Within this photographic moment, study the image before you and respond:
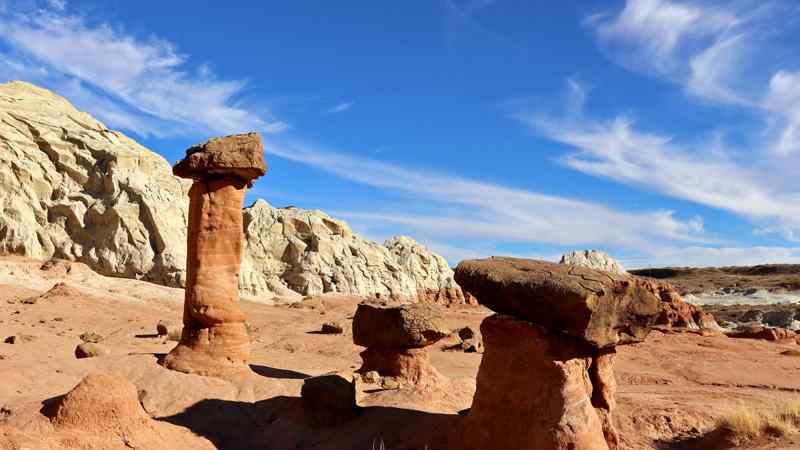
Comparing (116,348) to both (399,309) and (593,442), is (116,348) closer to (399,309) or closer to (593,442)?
(399,309)

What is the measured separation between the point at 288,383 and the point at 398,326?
2.13 m

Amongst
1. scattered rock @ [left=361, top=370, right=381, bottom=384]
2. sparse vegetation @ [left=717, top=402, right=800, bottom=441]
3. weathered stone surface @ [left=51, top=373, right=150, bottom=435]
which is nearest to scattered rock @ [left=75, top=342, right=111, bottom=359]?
weathered stone surface @ [left=51, top=373, right=150, bottom=435]

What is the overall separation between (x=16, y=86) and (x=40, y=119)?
673 cm

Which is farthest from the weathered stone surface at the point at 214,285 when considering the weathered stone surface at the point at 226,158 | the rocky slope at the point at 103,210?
the rocky slope at the point at 103,210

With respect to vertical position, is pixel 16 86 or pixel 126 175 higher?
pixel 16 86

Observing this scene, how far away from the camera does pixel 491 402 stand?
6887mm

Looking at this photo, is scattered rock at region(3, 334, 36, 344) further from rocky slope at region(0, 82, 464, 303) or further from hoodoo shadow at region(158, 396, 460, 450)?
rocky slope at region(0, 82, 464, 303)

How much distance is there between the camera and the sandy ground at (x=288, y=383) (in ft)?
26.4

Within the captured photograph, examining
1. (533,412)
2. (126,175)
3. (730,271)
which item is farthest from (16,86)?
(730,271)

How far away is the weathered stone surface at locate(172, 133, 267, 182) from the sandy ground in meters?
3.52

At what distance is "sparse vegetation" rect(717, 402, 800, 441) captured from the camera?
7223 millimetres

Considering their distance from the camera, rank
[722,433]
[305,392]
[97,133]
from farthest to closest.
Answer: [97,133] < [305,392] < [722,433]

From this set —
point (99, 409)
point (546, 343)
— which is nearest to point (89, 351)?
point (99, 409)

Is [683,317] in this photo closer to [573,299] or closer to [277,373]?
[277,373]
